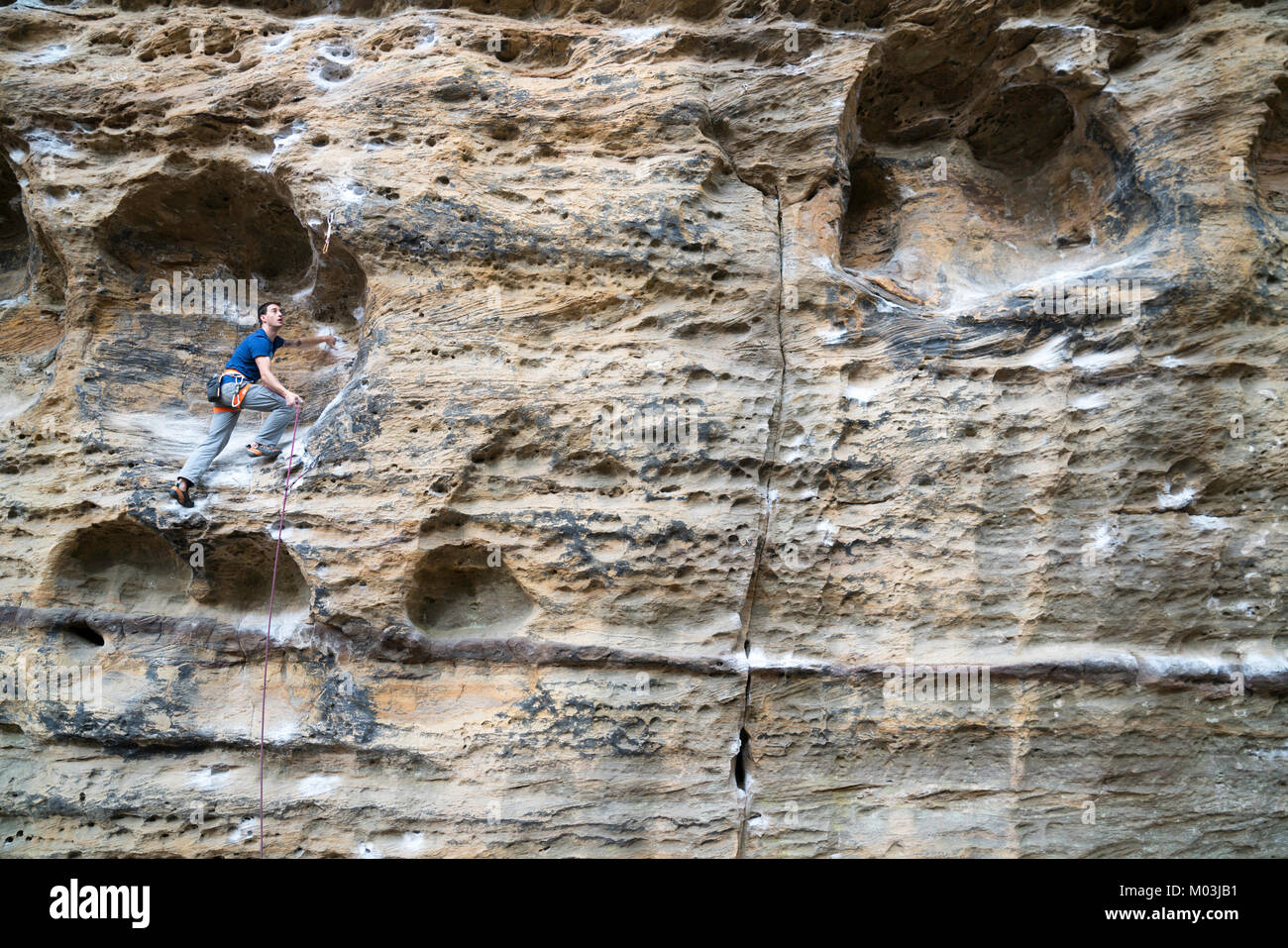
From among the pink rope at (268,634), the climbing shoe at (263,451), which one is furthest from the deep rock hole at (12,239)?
the pink rope at (268,634)

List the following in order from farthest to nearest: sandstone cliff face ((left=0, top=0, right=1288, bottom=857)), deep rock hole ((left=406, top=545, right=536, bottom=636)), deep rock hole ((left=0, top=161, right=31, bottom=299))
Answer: deep rock hole ((left=0, top=161, right=31, bottom=299)), deep rock hole ((left=406, top=545, right=536, bottom=636)), sandstone cliff face ((left=0, top=0, right=1288, bottom=857))

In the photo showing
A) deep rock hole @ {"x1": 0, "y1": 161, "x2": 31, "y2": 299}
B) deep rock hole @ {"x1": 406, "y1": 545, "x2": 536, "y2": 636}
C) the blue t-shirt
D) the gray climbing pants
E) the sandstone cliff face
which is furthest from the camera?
deep rock hole @ {"x1": 0, "y1": 161, "x2": 31, "y2": 299}

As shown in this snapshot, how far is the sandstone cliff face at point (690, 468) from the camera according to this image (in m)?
3.88

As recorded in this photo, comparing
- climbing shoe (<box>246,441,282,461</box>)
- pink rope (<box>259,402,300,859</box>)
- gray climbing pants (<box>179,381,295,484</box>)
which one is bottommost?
pink rope (<box>259,402,300,859</box>)

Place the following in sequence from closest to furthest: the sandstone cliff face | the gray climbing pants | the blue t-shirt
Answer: the sandstone cliff face, the gray climbing pants, the blue t-shirt

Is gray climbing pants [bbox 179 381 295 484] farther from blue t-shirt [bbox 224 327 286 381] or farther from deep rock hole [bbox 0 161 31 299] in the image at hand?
deep rock hole [bbox 0 161 31 299]

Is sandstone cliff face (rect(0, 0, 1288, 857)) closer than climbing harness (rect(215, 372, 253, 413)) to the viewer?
Yes

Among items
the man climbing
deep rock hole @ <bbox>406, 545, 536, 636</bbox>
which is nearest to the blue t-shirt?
the man climbing

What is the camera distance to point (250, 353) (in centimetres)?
441

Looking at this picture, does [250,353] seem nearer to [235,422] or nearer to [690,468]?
[235,422]

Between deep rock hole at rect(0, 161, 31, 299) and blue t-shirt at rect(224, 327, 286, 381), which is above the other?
deep rock hole at rect(0, 161, 31, 299)

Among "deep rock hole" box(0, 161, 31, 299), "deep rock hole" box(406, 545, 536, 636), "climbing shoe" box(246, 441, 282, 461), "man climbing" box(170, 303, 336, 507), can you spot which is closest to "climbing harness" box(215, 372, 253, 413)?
"man climbing" box(170, 303, 336, 507)

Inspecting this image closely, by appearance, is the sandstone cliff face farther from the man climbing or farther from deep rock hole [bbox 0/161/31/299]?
deep rock hole [bbox 0/161/31/299]

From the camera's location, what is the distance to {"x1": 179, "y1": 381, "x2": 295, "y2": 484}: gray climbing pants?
14.1ft
